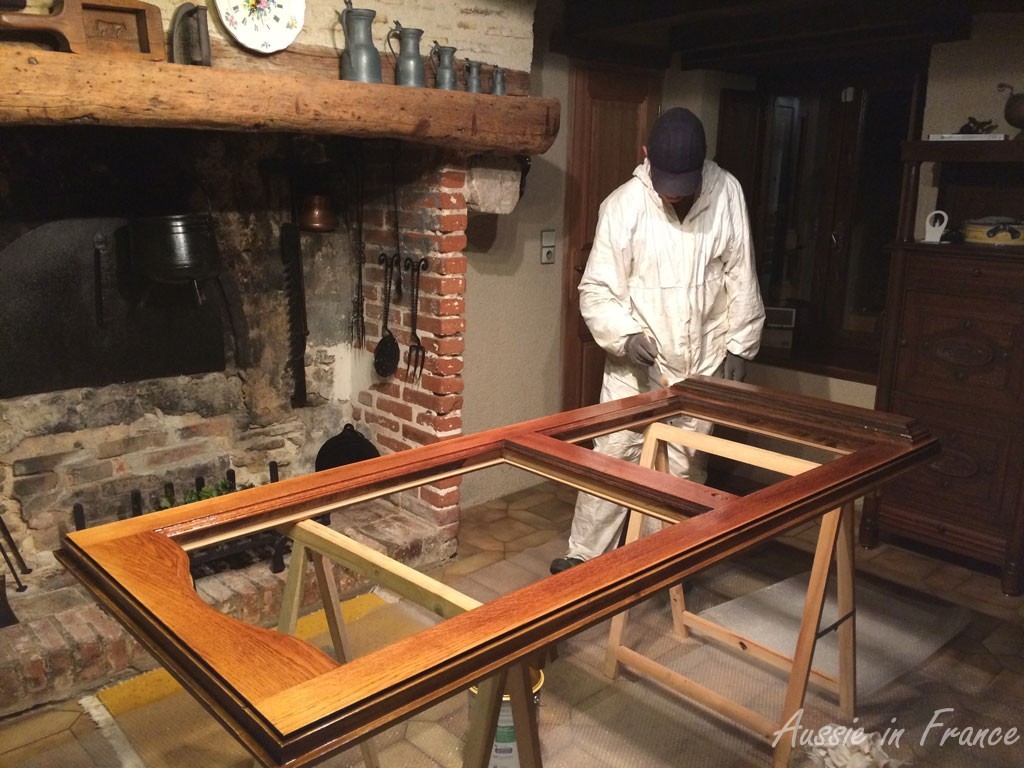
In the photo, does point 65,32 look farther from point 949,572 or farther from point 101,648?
point 949,572

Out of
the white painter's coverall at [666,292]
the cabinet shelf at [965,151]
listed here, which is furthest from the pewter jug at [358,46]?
the cabinet shelf at [965,151]

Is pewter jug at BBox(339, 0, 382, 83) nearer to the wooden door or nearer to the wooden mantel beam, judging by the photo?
the wooden mantel beam

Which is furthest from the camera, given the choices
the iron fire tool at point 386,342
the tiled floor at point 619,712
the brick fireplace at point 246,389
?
the iron fire tool at point 386,342

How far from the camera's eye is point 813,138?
468 centimetres

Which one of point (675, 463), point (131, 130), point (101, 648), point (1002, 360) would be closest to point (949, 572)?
point (1002, 360)

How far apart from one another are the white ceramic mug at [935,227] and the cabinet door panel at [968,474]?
2.11 ft

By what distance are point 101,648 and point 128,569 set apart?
138 cm

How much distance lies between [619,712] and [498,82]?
2.13m

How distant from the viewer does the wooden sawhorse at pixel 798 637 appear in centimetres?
211

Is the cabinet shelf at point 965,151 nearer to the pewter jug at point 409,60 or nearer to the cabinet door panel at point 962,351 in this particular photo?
the cabinet door panel at point 962,351

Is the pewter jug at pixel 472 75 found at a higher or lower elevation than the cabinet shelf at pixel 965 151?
higher

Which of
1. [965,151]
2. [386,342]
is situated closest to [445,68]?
[386,342]

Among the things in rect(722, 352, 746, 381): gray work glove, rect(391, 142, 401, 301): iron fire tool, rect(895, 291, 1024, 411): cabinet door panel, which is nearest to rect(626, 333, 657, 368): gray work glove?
rect(722, 352, 746, 381): gray work glove

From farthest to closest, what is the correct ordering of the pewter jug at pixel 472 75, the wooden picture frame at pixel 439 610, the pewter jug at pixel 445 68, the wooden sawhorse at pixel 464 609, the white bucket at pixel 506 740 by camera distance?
the pewter jug at pixel 472 75 < the pewter jug at pixel 445 68 < the white bucket at pixel 506 740 < the wooden sawhorse at pixel 464 609 < the wooden picture frame at pixel 439 610
